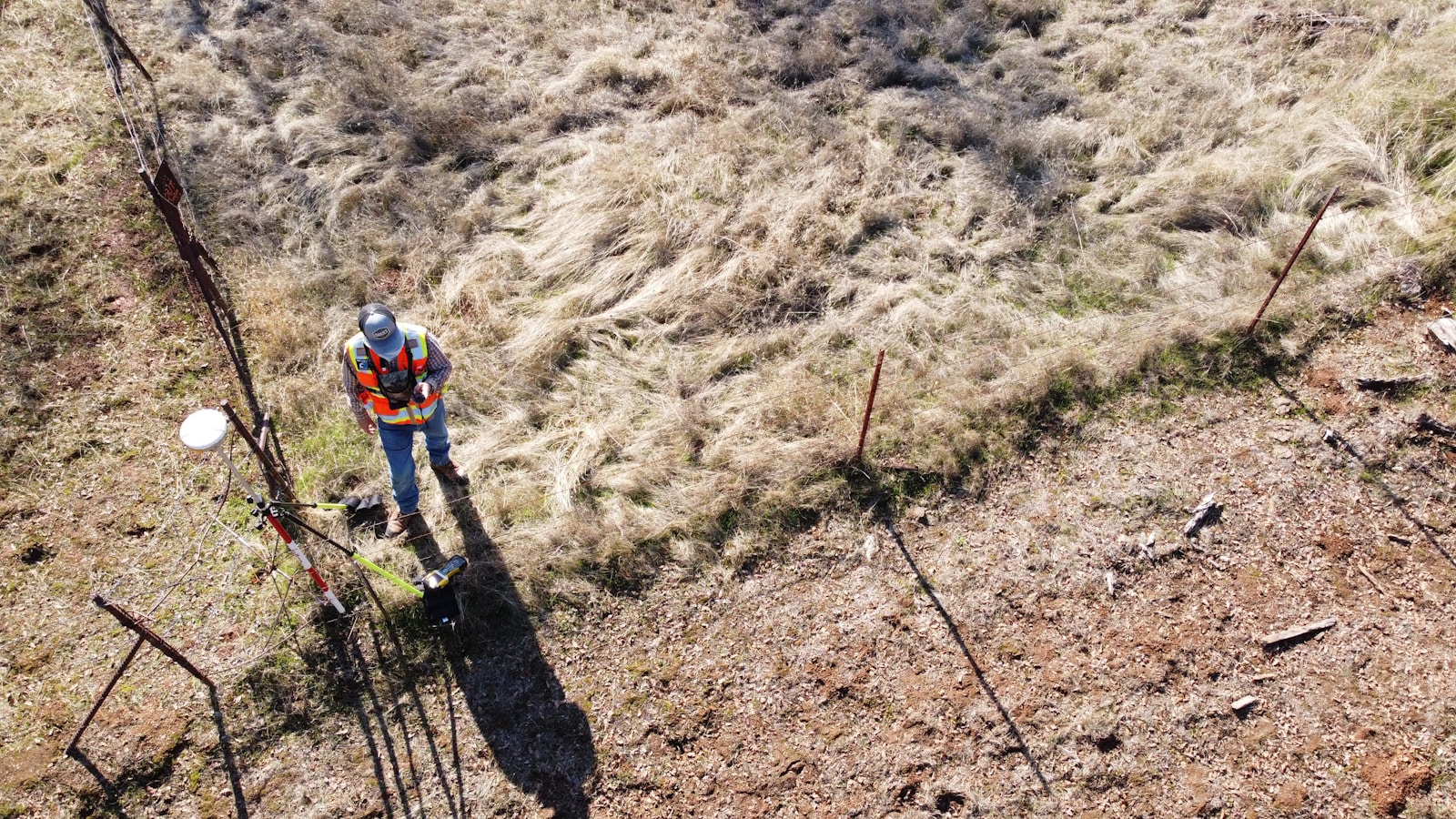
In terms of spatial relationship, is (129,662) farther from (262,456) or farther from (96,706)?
(262,456)

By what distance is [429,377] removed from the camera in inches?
186

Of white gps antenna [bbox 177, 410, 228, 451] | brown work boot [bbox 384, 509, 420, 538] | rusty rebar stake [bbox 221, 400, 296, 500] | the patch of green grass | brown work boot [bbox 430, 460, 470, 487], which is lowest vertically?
brown work boot [bbox 384, 509, 420, 538]

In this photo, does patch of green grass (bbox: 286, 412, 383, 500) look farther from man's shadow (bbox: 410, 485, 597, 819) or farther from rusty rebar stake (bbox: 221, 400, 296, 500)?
man's shadow (bbox: 410, 485, 597, 819)

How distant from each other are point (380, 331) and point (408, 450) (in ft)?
3.46

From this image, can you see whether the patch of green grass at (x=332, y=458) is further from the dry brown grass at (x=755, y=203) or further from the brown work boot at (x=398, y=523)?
the brown work boot at (x=398, y=523)

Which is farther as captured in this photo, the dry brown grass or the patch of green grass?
the dry brown grass

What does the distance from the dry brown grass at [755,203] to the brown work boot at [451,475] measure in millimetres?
121

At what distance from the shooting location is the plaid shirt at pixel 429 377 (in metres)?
4.64

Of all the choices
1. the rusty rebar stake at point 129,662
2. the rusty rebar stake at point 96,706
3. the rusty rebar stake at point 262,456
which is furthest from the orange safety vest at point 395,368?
the rusty rebar stake at point 96,706

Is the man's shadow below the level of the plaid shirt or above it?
below

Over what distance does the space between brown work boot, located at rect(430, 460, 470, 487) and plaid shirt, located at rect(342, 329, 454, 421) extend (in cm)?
87

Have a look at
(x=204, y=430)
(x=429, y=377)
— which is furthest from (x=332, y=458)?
(x=204, y=430)

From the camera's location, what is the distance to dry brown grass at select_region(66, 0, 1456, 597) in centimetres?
A: 579

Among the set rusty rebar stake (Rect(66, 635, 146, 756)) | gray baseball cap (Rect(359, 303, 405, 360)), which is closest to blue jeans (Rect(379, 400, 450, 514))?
gray baseball cap (Rect(359, 303, 405, 360))
